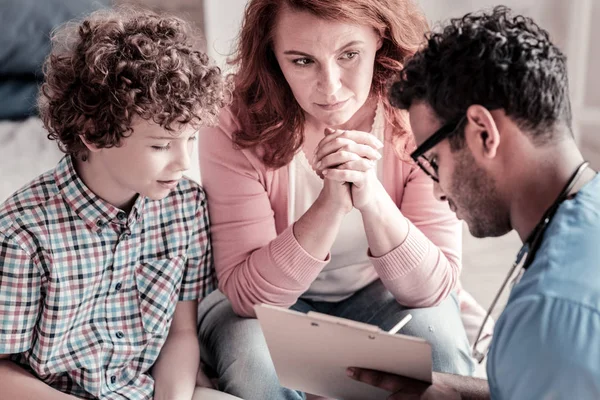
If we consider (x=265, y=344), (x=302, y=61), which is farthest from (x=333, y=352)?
(x=302, y=61)

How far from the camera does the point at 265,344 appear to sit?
1.59 m

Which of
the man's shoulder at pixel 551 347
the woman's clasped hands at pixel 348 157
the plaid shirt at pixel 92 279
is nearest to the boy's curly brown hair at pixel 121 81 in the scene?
the plaid shirt at pixel 92 279

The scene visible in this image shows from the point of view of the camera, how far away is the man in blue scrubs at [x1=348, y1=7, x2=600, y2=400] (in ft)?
3.12

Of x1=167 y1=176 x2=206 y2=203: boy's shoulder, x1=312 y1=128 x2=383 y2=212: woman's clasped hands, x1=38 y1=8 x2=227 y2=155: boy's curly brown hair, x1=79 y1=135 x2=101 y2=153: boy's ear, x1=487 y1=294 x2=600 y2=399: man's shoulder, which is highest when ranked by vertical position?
x1=38 y1=8 x2=227 y2=155: boy's curly brown hair

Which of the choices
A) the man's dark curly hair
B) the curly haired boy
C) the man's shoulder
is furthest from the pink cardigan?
the man's shoulder

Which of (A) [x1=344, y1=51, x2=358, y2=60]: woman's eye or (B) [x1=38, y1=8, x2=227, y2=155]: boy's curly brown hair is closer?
(B) [x1=38, y1=8, x2=227, y2=155]: boy's curly brown hair

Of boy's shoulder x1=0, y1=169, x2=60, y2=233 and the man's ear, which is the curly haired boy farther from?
the man's ear

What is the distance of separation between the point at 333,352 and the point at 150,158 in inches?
18.1

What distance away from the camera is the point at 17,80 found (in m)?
2.41

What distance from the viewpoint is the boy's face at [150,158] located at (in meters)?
1.39

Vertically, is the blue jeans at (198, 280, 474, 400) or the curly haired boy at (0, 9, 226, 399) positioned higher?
the curly haired boy at (0, 9, 226, 399)

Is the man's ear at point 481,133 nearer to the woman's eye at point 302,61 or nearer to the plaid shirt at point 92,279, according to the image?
the woman's eye at point 302,61

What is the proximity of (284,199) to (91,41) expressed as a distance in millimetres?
521

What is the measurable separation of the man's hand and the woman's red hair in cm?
52
